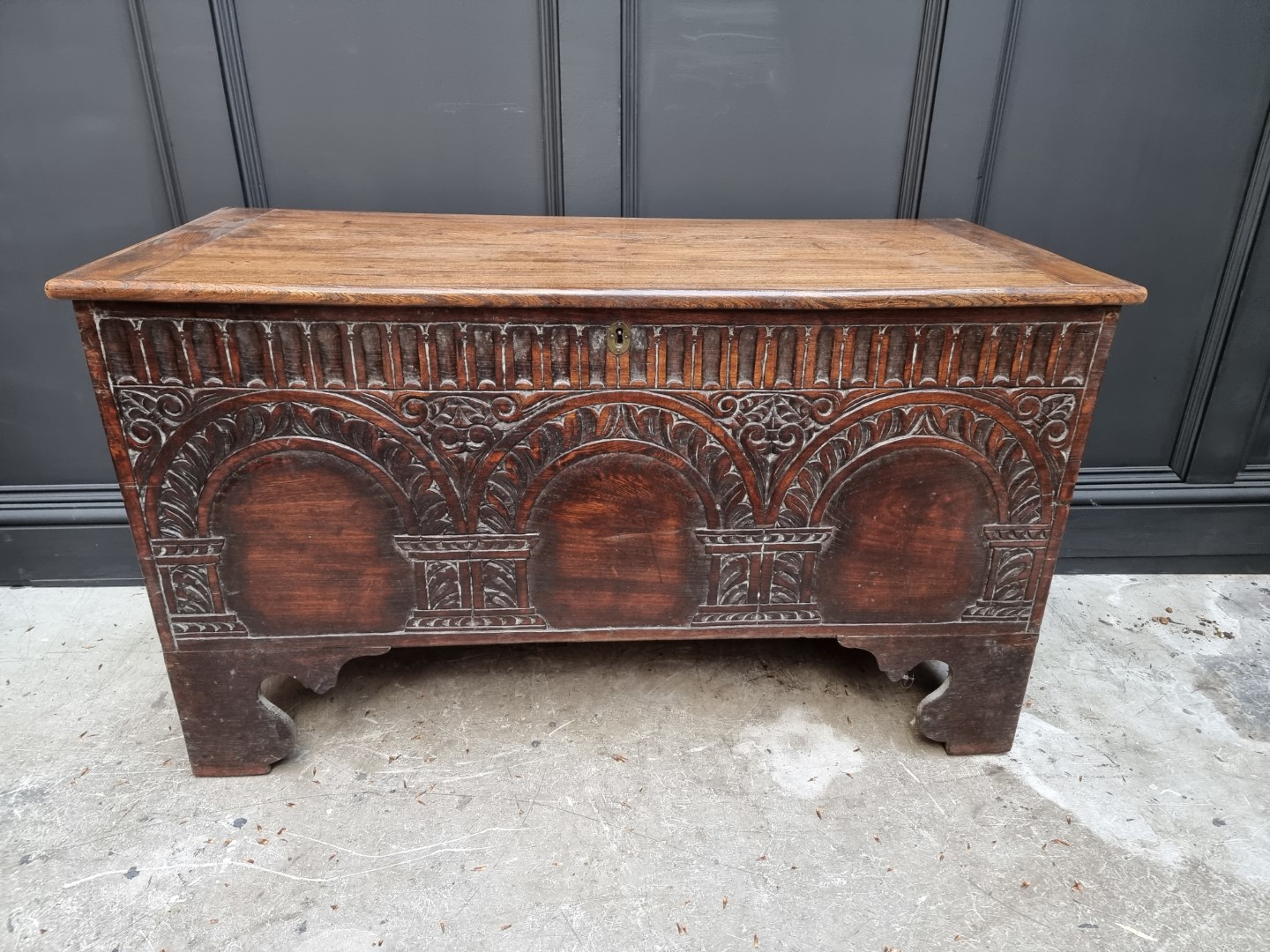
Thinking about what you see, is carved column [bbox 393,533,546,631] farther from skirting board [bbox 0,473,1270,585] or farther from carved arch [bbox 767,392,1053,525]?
skirting board [bbox 0,473,1270,585]

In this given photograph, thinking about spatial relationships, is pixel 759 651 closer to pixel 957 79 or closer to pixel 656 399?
pixel 656 399

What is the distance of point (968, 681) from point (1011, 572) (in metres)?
0.24

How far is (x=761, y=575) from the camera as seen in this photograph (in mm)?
1451

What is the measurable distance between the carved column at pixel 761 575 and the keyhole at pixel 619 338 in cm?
35

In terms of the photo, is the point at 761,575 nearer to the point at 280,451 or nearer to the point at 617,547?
the point at 617,547

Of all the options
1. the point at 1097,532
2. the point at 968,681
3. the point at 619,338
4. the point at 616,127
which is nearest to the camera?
the point at 619,338

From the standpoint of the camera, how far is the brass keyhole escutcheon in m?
1.25

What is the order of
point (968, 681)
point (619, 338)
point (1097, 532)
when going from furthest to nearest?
Result: 1. point (1097, 532)
2. point (968, 681)
3. point (619, 338)

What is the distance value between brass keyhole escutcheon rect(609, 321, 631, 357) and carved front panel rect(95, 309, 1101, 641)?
0.05 ft

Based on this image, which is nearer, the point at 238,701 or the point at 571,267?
the point at 571,267

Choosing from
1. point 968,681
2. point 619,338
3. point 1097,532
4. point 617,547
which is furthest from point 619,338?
point 1097,532

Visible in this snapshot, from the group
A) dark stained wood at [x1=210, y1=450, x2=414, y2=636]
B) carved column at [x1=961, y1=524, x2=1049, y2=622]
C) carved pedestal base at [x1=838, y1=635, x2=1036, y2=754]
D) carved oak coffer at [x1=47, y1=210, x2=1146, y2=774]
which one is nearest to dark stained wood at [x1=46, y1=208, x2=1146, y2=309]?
carved oak coffer at [x1=47, y1=210, x2=1146, y2=774]

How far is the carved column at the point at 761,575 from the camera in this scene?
1419 mm

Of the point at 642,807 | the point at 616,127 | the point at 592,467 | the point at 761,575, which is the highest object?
the point at 616,127
